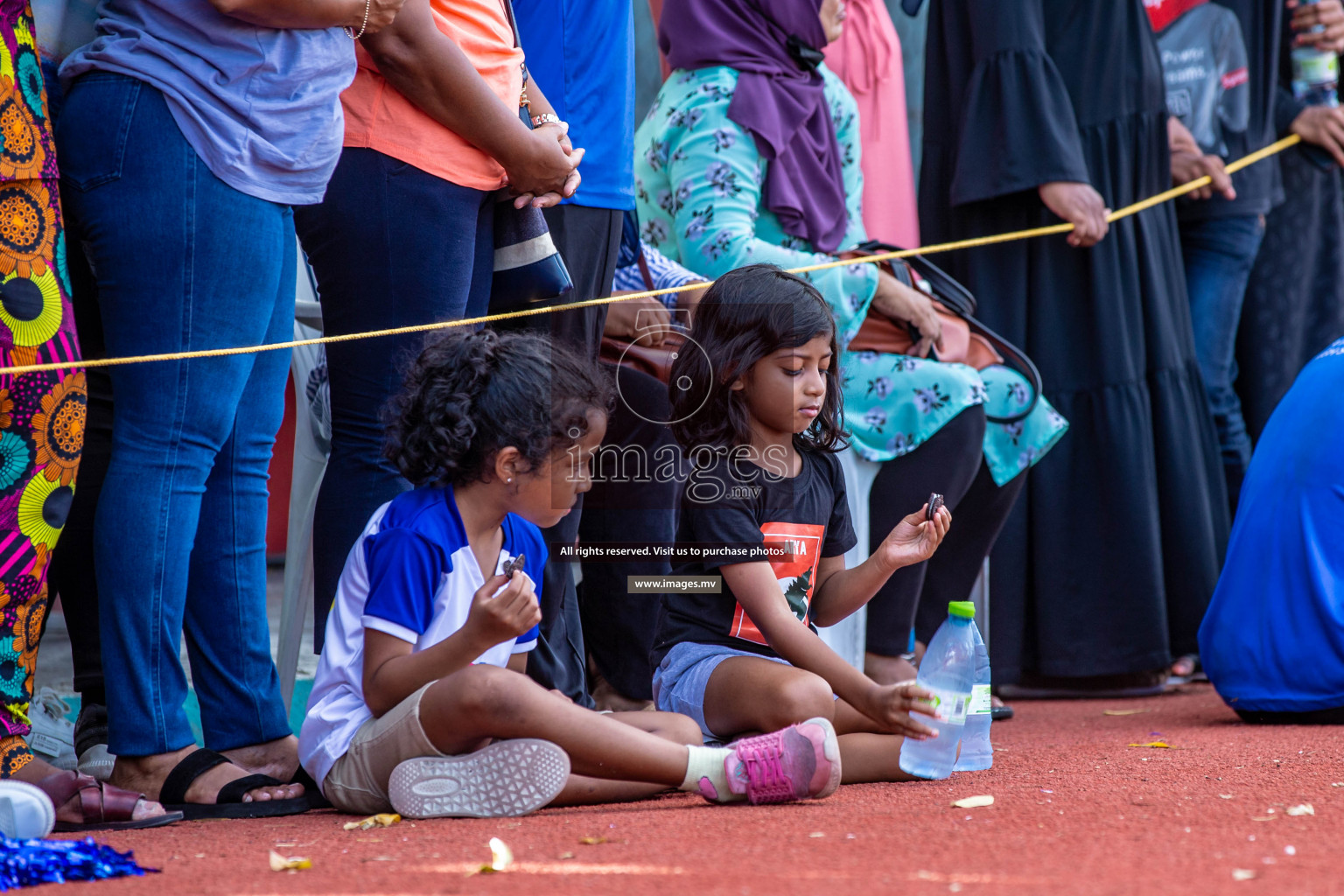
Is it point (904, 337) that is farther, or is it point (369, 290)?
point (904, 337)

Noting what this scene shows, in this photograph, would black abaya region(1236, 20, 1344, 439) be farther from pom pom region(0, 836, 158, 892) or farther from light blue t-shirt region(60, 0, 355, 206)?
pom pom region(0, 836, 158, 892)

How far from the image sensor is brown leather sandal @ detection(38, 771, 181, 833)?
6.01 ft

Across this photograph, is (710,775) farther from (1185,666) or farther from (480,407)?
(1185,666)

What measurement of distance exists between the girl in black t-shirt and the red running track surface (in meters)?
0.19

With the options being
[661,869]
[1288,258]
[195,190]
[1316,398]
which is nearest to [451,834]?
[661,869]

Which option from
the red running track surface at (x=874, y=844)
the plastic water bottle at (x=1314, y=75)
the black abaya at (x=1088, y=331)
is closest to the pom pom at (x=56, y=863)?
the red running track surface at (x=874, y=844)

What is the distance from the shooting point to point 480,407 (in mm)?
2086

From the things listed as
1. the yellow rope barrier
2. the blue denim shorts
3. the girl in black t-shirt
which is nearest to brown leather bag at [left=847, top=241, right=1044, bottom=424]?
the yellow rope barrier

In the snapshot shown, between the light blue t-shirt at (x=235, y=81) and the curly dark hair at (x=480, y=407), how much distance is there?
1.11ft

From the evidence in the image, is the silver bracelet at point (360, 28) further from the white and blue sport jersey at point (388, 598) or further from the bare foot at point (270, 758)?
the bare foot at point (270, 758)

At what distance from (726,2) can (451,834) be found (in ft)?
7.27

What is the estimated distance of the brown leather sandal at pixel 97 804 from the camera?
6.01ft

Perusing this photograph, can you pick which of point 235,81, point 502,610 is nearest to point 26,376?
point 235,81

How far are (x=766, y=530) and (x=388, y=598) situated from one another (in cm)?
71
